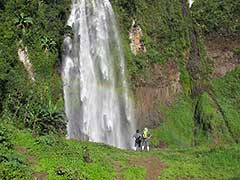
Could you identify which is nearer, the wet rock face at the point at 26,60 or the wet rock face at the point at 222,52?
the wet rock face at the point at 26,60

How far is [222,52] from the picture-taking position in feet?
120

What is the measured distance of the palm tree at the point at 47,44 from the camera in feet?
89.2

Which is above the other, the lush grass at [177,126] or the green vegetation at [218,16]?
the green vegetation at [218,16]

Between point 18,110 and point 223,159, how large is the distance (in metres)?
11.3

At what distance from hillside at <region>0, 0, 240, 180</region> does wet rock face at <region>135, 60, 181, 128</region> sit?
79 mm

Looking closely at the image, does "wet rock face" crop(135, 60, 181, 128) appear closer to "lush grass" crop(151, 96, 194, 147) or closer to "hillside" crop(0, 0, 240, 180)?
"hillside" crop(0, 0, 240, 180)

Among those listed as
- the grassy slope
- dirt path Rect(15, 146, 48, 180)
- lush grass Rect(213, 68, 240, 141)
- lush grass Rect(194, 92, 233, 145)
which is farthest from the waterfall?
dirt path Rect(15, 146, 48, 180)

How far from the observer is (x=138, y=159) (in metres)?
19.2

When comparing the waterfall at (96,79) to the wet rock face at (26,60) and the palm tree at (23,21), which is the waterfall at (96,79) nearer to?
the wet rock face at (26,60)

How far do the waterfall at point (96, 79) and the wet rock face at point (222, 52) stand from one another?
29.6ft

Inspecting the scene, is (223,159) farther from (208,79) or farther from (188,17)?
(188,17)

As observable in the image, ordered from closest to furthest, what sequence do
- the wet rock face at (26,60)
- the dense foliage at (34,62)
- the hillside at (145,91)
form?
the hillside at (145,91), the dense foliage at (34,62), the wet rock face at (26,60)

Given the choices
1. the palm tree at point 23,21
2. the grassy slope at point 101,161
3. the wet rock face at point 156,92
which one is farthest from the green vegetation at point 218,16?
the grassy slope at point 101,161

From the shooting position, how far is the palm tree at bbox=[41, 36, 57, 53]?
27.2 metres
